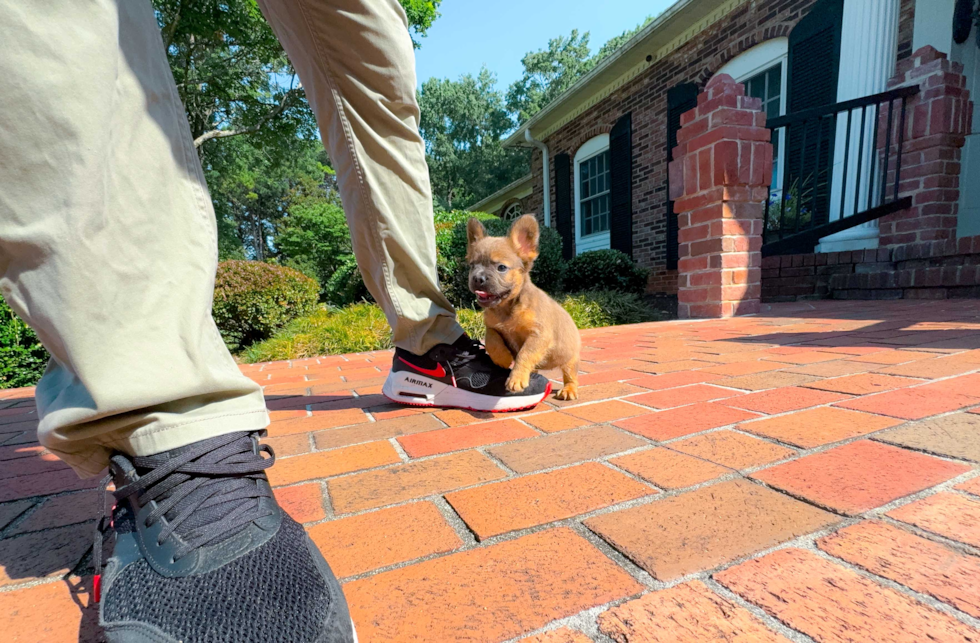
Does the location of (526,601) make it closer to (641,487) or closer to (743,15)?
(641,487)

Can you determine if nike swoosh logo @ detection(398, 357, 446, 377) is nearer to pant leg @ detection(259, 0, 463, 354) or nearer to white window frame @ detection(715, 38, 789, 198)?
pant leg @ detection(259, 0, 463, 354)

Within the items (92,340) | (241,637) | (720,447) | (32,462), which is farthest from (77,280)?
(720,447)

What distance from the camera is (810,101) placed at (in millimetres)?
7008

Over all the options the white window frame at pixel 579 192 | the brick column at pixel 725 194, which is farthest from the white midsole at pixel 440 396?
the white window frame at pixel 579 192

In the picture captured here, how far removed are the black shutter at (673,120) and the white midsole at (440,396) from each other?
329 inches

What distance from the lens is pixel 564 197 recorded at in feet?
44.1

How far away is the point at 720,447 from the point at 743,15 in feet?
31.6

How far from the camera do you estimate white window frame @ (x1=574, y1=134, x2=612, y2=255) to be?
469 inches

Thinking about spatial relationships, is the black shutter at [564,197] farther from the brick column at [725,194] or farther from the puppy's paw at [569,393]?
the puppy's paw at [569,393]

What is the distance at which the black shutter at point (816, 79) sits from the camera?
6566mm

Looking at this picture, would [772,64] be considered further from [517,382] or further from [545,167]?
[517,382]

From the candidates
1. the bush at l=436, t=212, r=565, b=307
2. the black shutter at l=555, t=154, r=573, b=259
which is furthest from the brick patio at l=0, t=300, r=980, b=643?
the black shutter at l=555, t=154, r=573, b=259

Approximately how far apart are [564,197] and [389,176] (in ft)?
40.7

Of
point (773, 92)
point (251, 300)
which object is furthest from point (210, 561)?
point (773, 92)
